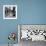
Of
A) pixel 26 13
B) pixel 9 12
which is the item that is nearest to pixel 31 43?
pixel 26 13

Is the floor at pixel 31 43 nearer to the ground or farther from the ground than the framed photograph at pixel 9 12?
nearer to the ground

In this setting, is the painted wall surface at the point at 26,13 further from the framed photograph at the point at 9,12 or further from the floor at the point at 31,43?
the floor at the point at 31,43

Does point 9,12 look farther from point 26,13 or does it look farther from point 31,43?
point 31,43

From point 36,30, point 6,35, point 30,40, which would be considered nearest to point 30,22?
point 36,30

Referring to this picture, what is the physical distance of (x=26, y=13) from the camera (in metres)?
4.16

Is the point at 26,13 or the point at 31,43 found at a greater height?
the point at 26,13

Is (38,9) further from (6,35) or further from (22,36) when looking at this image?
(6,35)

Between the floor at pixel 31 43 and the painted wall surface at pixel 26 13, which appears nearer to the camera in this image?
the floor at pixel 31 43

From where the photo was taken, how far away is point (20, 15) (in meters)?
4.16

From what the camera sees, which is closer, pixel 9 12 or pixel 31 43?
pixel 31 43

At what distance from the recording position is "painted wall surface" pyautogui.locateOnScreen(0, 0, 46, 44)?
4152mm

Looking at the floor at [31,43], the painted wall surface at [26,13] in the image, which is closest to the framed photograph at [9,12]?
the painted wall surface at [26,13]

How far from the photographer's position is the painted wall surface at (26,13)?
4152mm

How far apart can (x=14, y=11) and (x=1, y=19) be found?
18.6 inches
